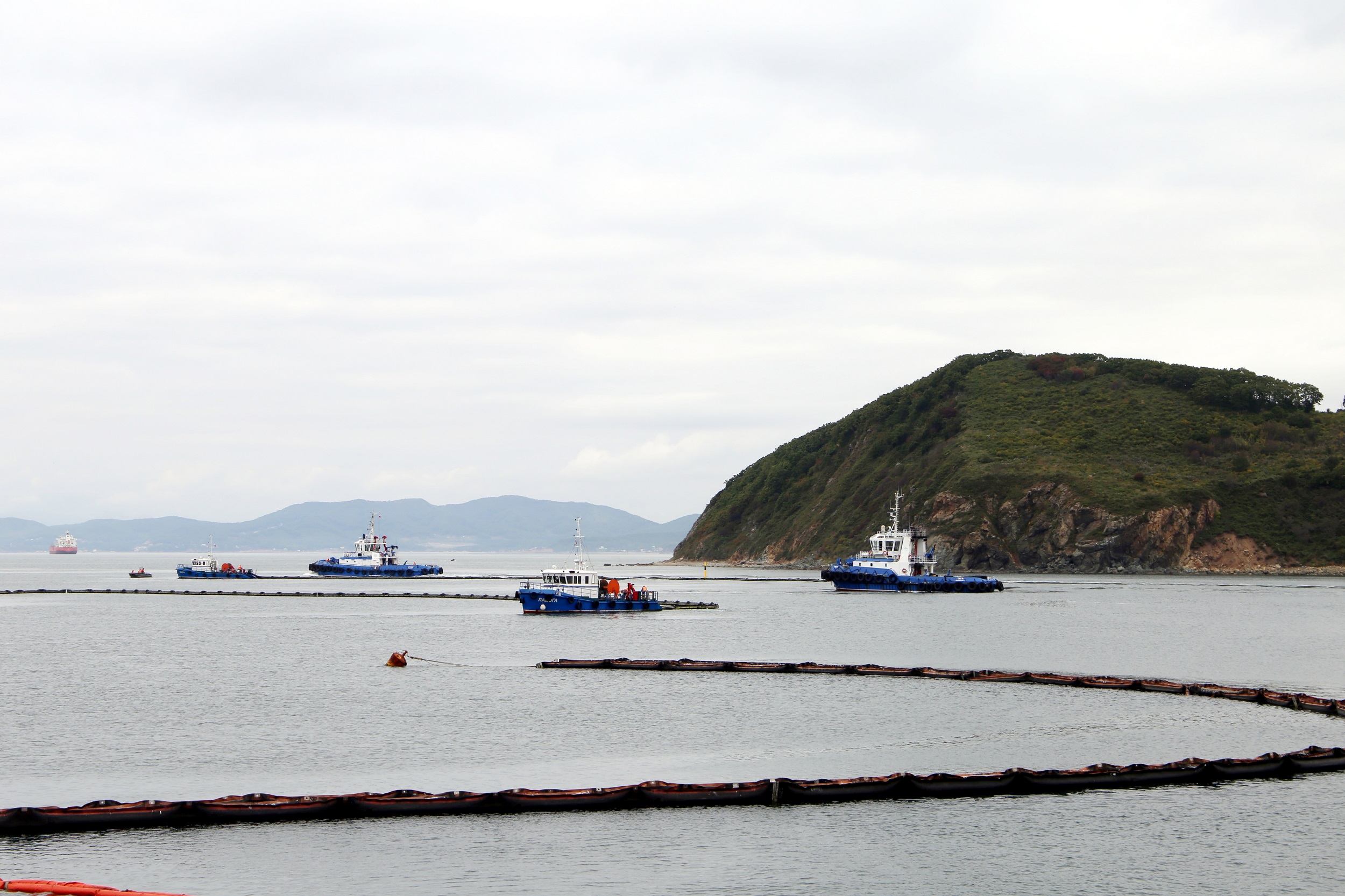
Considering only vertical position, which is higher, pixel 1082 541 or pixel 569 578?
pixel 1082 541

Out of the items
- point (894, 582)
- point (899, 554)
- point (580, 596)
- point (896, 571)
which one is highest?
point (899, 554)

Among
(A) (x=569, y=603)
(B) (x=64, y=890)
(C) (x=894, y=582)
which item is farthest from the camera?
(C) (x=894, y=582)

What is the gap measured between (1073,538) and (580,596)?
104 meters

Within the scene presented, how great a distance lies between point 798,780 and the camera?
34.8 meters

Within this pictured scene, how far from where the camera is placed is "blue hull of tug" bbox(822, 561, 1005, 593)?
144000mm

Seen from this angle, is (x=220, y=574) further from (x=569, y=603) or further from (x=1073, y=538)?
(x=1073, y=538)

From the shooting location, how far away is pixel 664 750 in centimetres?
4216

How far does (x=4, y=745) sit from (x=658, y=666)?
34.3 meters

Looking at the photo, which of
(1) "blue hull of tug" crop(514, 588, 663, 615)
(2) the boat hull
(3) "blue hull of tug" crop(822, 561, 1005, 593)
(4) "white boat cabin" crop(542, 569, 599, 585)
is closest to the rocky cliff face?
(3) "blue hull of tug" crop(822, 561, 1005, 593)

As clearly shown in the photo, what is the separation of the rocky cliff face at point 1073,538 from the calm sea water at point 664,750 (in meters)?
89.2

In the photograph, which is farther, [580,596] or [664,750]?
[580,596]

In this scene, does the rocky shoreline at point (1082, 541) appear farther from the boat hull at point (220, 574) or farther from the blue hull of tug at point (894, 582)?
the boat hull at point (220, 574)

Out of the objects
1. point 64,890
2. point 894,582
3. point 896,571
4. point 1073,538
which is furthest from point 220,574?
point 64,890

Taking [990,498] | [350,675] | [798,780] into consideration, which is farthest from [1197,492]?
[798,780]
